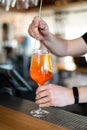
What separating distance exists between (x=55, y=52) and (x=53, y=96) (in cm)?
69

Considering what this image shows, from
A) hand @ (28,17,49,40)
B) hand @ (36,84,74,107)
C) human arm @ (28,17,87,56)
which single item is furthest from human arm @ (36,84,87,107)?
human arm @ (28,17,87,56)

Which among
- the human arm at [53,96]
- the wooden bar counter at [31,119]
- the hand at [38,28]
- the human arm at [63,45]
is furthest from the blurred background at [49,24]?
the human arm at [53,96]

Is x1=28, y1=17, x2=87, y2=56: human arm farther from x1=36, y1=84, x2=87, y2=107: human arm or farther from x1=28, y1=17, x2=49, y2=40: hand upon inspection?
x1=36, y1=84, x2=87, y2=107: human arm

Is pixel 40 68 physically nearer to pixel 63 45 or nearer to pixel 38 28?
pixel 38 28

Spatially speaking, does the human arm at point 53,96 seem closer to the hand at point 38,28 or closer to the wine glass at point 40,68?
the wine glass at point 40,68

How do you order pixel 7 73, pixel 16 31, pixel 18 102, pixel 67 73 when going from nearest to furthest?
pixel 18 102, pixel 7 73, pixel 67 73, pixel 16 31

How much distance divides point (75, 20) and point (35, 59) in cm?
563

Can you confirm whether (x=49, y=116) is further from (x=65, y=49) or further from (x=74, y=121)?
(x=65, y=49)

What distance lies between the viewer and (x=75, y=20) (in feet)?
20.9

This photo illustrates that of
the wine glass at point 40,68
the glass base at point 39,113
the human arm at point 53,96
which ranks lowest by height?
the glass base at point 39,113

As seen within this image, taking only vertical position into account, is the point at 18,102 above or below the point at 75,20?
below

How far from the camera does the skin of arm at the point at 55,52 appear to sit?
0.88 metres

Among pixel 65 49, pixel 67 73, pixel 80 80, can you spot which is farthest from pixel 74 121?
pixel 67 73

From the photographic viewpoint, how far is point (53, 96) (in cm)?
88
